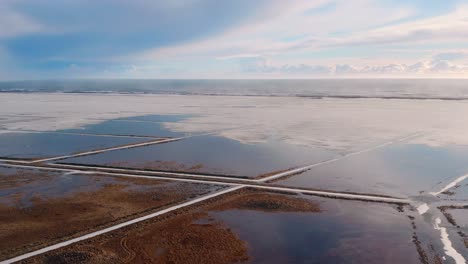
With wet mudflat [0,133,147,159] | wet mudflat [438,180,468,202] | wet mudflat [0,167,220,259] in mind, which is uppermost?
wet mudflat [438,180,468,202]

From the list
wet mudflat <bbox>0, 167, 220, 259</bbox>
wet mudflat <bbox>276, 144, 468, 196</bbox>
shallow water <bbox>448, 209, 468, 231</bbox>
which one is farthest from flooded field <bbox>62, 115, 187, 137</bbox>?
shallow water <bbox>448, 209, 468, 231</bbox>

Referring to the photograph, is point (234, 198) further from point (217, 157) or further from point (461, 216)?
point (461, 216)

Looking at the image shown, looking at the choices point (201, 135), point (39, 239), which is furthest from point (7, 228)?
point (201, 135)

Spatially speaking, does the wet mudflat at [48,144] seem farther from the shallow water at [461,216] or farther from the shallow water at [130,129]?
the shallow water at [461,216]

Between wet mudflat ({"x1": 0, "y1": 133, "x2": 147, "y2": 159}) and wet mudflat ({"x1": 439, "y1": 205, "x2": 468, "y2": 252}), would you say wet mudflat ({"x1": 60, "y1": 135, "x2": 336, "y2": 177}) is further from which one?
wet mudflat ({"x1": 439, "y1": 205, "x2": 468, "y2": 252})

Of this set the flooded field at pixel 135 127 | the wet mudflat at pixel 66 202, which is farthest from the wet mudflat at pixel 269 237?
the flooded field at pixel 135 127

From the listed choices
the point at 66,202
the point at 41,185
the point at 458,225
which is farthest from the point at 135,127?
the point at 458,225
